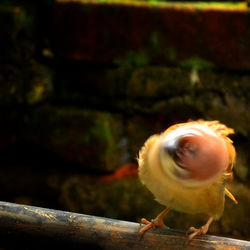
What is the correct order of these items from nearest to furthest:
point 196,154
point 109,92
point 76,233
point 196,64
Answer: point 196,154 → point 76,233 → point 196,64 → point 109,92

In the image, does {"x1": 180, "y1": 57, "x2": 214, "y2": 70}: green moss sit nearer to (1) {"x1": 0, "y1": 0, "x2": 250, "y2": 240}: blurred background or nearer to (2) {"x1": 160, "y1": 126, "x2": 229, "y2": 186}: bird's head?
(1) {"x1": 0, "y1": 0, "x2": 250, "y2": 240}: blurred background

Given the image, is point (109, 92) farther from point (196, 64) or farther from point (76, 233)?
point (76, 233)

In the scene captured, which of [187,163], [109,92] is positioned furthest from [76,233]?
[109,92]

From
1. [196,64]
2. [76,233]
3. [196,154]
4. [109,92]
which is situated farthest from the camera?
[109,92]

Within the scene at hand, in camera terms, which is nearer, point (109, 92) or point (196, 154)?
point (196, 154)

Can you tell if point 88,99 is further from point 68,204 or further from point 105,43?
point 68,204

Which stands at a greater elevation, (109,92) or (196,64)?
(196,64)

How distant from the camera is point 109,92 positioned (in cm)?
205

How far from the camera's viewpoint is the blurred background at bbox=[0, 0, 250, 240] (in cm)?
189

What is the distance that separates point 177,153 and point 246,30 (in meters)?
1.31

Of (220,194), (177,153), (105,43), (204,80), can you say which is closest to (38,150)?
(105,43)

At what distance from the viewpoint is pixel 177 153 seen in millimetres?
677

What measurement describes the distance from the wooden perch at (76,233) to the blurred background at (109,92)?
106cm

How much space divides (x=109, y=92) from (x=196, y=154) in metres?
1.42
